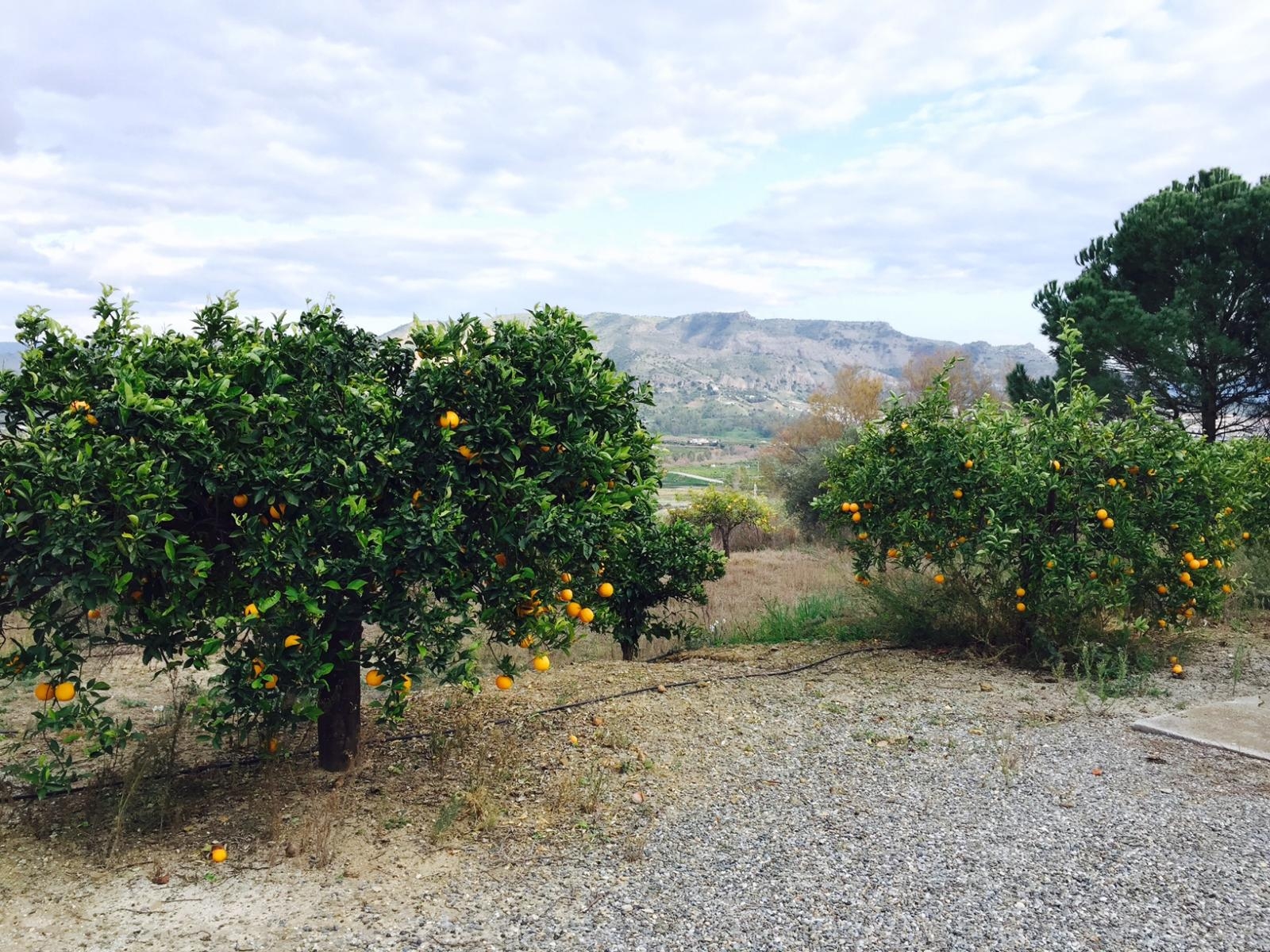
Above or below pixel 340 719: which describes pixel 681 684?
below

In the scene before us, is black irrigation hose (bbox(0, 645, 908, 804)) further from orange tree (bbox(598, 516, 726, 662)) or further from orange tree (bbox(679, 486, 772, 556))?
orange tree (bbox(679, 486, 772, 556))

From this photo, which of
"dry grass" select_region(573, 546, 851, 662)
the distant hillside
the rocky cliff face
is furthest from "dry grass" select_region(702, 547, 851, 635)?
the rocky cliff face

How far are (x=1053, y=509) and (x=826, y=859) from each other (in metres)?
4.34

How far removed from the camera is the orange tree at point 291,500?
3.65m

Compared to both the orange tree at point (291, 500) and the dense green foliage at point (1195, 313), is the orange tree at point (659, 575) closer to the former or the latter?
the orange tree at point (291, 500)

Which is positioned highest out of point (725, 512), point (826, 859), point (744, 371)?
point (744, 371)

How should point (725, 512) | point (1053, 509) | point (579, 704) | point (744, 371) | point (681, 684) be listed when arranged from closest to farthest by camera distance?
1. point (579, 704)
2. point (681, 684)
3. point (1053, 509)
4. point (725, 512)
5. point (744, 371)

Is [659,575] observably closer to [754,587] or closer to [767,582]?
[754,587]

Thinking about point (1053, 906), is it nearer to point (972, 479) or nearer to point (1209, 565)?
point (972, 479)

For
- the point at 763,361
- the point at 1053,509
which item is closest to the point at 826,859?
the point at 1053,509

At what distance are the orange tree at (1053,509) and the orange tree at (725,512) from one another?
15.7 meters

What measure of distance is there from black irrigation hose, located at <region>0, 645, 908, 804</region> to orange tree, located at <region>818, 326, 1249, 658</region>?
92cm

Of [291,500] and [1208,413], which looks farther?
[1208,413]

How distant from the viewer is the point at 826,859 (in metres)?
3.99
